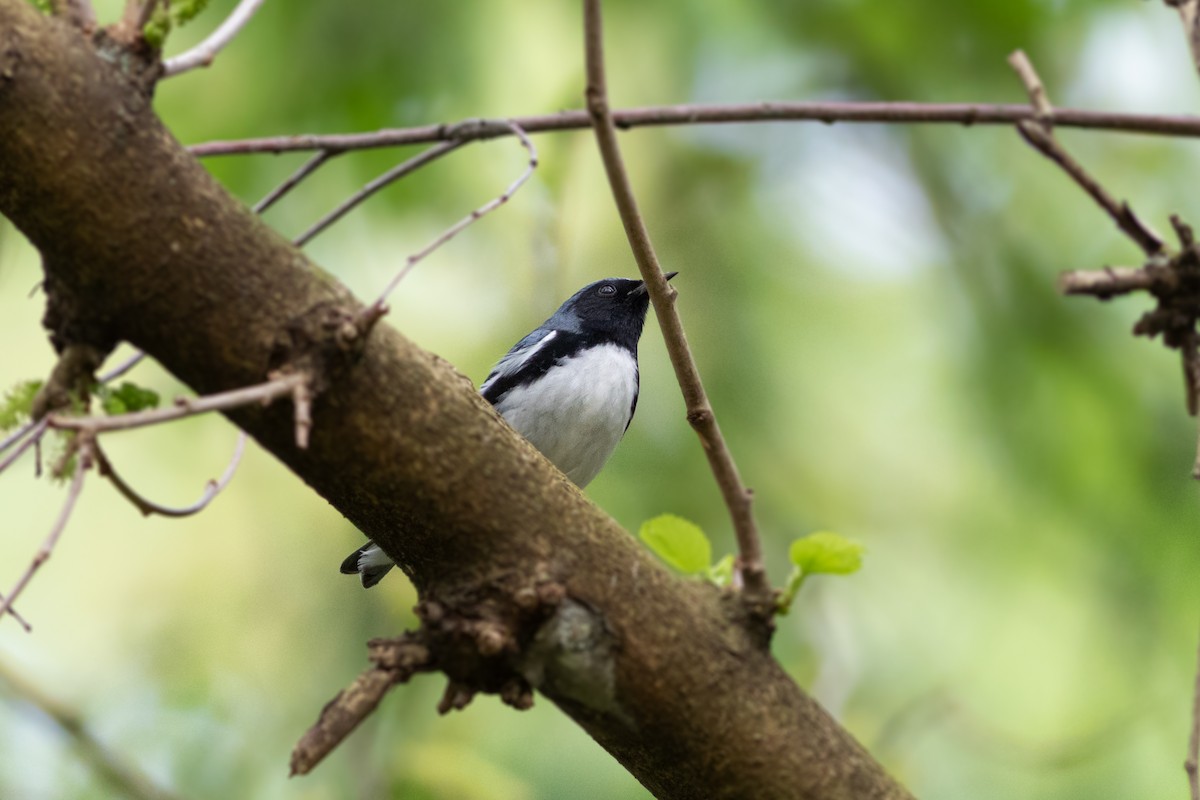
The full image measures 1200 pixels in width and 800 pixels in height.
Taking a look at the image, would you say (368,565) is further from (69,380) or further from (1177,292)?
(1177,292)

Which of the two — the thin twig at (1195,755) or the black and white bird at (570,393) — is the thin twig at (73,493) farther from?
the black and white bird at (570,393)

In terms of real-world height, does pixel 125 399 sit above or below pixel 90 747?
above

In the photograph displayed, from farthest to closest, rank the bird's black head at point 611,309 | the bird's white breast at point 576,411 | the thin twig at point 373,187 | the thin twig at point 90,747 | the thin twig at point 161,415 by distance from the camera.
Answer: the bird's black head at point 611,309 < the bird's white breast at point 576,411 < the thin twig at point 90,747 < the thin twig at point 373,187 < the thin twig at point 161,415

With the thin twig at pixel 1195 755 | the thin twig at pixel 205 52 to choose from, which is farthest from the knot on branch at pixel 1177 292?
the thin twig at pixel 205 52

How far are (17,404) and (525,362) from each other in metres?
3.18

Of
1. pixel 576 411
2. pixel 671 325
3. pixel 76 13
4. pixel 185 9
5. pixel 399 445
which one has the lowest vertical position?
pixel 399 445

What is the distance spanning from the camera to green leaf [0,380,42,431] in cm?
166

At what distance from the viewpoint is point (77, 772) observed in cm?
400

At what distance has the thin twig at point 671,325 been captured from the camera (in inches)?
60.7

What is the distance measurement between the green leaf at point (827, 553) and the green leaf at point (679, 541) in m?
0.15

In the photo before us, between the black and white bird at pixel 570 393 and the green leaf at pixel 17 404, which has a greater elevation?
the black and white bird at pixel 570 393

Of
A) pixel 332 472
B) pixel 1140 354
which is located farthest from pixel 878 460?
pixel 332 472

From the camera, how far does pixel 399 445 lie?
167cm

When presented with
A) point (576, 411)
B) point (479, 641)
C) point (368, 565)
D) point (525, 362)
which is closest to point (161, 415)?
point (479, 641)
